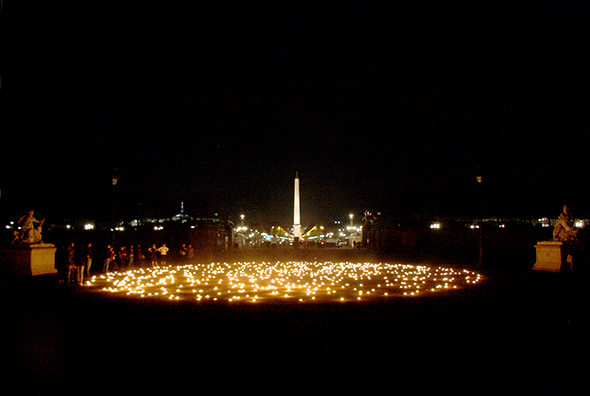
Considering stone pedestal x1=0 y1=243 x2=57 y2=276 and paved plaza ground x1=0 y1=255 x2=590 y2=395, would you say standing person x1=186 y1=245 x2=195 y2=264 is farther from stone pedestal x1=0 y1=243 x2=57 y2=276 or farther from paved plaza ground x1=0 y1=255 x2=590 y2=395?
paved plaza ground x1=0 y1=255 x2=590 y2=395

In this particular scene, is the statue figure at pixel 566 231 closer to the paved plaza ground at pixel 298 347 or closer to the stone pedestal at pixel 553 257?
the stone pedestal at pixel 553 257

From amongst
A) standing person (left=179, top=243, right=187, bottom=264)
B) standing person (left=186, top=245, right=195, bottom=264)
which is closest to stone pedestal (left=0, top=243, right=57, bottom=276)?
standing person (left=179, top=243, right=187, bottom=264)

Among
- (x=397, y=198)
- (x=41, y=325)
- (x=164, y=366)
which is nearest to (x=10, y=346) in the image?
(x=41, y=325)

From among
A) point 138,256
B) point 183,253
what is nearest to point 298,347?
point 138,256

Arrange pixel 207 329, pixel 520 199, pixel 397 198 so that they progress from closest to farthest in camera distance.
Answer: pixel 207 329, pixel 520 199, pixel 397 198

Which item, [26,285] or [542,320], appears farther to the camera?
[26,285]

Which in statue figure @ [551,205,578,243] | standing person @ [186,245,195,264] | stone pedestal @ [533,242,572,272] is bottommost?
standing person @ [186,245,195,264]

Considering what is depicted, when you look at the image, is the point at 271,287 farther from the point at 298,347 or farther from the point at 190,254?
the point at 190,254

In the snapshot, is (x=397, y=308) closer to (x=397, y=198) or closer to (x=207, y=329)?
(x=207, y=329)
